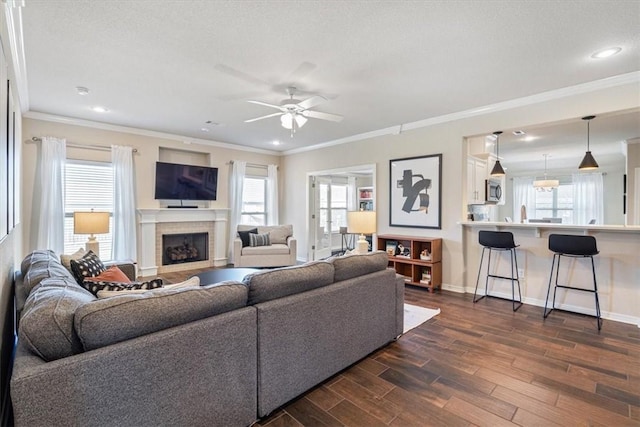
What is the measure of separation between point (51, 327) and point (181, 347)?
1.62 feet

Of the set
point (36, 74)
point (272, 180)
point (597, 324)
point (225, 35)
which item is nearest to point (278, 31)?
point (225, 35)

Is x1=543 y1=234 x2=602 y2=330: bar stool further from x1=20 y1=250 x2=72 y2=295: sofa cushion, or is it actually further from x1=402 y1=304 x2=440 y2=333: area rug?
x1=20 y1=250 x2=72 y2=295: sofa cushion

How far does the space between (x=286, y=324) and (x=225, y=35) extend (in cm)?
221

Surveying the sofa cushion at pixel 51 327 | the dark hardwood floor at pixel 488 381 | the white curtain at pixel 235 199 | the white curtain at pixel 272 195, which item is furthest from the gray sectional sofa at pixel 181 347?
the white curtain at pixel 272 195

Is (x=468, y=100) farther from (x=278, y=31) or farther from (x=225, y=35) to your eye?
(x=225, y=35)

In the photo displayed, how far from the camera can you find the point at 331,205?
25.0ft

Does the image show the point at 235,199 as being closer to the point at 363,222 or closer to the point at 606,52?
the point at 363,222

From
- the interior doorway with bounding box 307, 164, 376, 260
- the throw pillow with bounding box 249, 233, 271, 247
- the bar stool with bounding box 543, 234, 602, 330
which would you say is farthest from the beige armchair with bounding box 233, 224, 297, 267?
the bar stool with bounding box 543, 234, 602, 330

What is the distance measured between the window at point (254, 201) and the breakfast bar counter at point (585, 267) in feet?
14.3

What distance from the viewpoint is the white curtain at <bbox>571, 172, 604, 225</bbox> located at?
744 centimetres

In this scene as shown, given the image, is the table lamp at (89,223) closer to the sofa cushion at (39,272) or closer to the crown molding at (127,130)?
the sofa cushion at (39,272)

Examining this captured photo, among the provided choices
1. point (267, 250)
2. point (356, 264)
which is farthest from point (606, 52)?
point (267, 250)

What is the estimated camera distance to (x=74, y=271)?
239 centimetres

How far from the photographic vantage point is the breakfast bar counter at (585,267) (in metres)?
3.35
